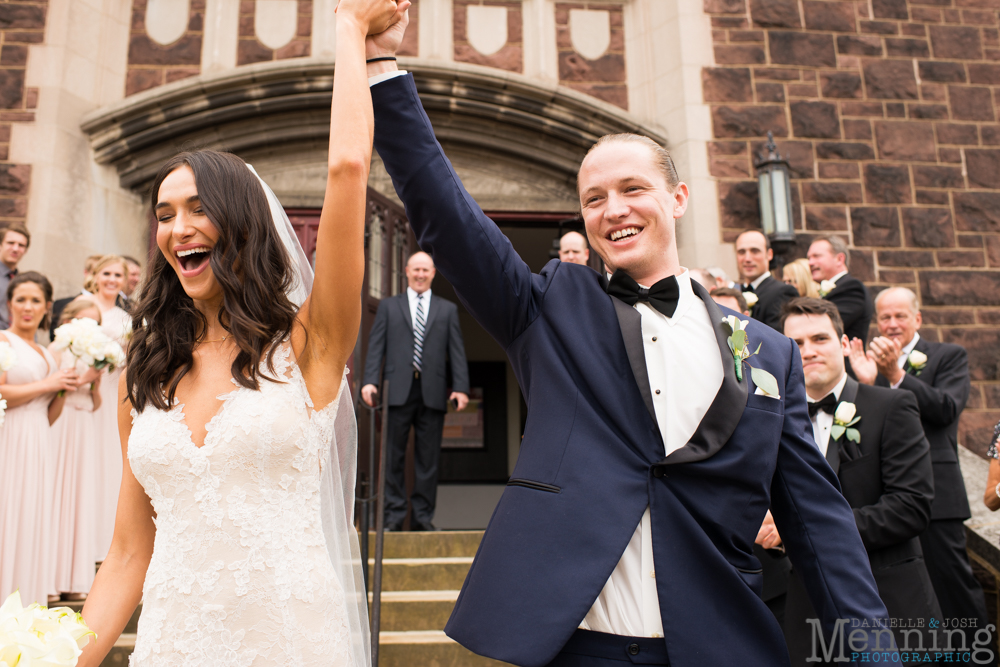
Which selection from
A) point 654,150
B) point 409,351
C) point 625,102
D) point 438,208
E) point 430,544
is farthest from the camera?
point 625,102

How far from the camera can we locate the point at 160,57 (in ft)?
22.3

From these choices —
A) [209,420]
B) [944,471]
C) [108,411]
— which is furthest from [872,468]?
[108,411]

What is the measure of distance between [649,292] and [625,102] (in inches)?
232

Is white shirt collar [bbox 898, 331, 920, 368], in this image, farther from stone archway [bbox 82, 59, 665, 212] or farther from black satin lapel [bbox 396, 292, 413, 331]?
black satin lapel [bbox 396, 292, 413, 331]

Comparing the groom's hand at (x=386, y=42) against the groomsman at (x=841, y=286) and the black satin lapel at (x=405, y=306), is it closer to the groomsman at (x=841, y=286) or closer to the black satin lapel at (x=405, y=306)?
the groomsman at (x=841, y=286)

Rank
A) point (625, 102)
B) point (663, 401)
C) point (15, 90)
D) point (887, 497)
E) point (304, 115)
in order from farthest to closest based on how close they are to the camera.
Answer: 1. point (625, 102)
2. point (304, 115)
3. point (15, 90)
4. point (887, 497)
5. point (663, 401)

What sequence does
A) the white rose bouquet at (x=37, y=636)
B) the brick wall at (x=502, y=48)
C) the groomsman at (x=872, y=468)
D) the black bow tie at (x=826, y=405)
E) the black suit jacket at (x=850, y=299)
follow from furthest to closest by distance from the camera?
1. the brick wall at (x=502, y=48)
2. the black suit jacket at (x=850, y=299)
3. the black bow tie at (x=826, y=405)
4. the groomsman at (x=872, y=468)
5. the white rose bouquet at (x=37, y=636)

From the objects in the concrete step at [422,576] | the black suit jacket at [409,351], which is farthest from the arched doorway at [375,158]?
the concrete step at [422,576]

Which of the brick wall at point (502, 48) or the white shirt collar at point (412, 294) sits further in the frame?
the brick wall at point (502, 48)

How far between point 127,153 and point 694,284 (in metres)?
6.30

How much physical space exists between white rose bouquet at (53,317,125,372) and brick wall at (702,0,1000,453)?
4.75m

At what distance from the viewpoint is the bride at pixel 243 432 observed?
1543 millimetres

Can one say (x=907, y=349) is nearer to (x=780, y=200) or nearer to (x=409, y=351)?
(x=780, y=200)

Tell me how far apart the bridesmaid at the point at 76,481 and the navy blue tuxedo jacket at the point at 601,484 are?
370cm
